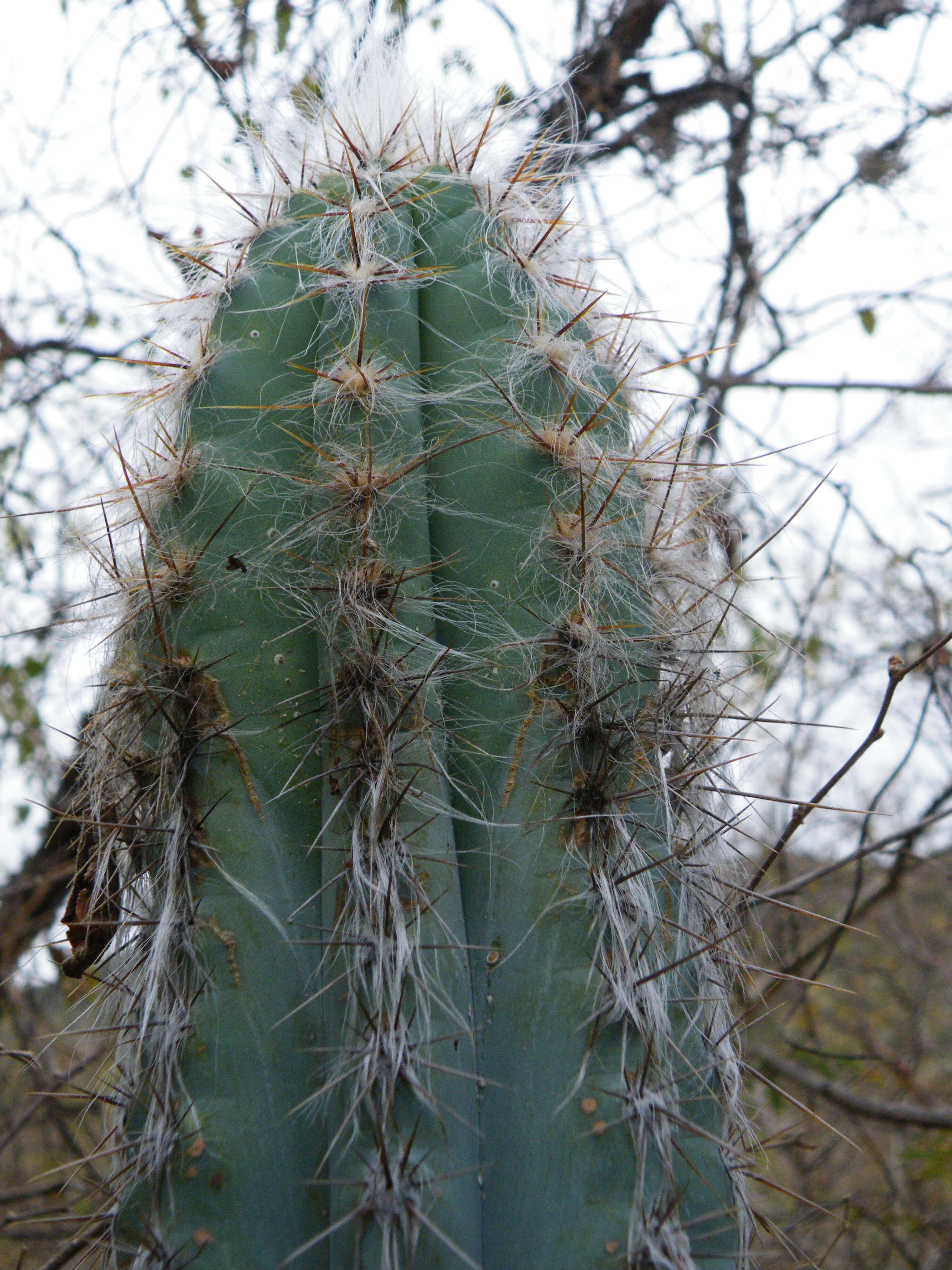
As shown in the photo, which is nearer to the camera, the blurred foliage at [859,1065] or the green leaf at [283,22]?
the blurred foliage at [859,1065]

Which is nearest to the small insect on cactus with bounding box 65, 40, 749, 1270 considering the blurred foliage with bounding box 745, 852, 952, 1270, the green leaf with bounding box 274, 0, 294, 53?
the blurred foliage with bounding box 745, 852, 952, 1270

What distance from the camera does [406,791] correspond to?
94 centimetres

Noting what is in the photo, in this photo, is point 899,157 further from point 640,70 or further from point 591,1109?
point 591,1109

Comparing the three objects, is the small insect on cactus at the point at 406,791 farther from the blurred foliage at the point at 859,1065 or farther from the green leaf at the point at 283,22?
the green leaf at the point at 283,22

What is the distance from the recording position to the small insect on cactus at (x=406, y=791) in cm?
88

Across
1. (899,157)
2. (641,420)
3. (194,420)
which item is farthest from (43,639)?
(899,157)

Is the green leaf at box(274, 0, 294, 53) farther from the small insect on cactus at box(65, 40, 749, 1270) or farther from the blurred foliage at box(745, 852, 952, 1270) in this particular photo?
the blurred foliage at box(745, 852, 952, 1270)

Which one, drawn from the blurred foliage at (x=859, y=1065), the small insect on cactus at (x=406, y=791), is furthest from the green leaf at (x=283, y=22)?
the blurred foliage at (x=859, y=1065)

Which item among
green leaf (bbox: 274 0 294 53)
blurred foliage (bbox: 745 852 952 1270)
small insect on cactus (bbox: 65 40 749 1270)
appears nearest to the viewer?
small insect on cactus (bbox: 65 40 749 1270)

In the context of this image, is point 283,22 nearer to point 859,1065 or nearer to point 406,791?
point 406,791

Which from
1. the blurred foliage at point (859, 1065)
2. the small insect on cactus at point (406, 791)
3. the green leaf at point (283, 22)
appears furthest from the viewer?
the green leaf at point (283, 22)

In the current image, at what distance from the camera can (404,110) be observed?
134 centimetres

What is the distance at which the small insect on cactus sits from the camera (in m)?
0.88

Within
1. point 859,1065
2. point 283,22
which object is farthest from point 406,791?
point 859,1065
